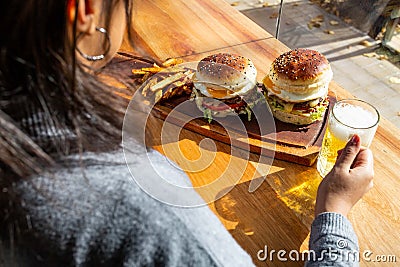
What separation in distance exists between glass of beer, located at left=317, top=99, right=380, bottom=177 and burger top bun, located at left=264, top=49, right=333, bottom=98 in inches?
5.4

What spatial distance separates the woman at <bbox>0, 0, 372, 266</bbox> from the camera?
0.61 meters

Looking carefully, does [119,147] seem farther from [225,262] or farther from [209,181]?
[209,181]

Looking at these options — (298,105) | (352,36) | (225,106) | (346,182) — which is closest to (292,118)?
(298,105)

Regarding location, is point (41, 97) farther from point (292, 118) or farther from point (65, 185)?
point (292, 118)

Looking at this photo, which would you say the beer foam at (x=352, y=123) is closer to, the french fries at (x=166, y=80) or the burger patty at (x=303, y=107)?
the burger patty at (x=303, y=107)

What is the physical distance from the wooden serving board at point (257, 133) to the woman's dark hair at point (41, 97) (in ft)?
2.14

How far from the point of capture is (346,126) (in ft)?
3.63

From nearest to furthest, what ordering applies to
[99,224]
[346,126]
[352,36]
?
[99,224] → [346,126] → [352,36]

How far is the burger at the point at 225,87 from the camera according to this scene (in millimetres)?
1328

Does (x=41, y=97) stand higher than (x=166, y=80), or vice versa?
(x=41, y=97)

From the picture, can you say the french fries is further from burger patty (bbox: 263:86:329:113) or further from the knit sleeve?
the knit sleeve

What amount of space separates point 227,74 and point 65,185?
2.56ft

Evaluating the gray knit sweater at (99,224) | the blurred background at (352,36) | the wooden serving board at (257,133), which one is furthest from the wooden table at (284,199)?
the blurred background at (352,36)

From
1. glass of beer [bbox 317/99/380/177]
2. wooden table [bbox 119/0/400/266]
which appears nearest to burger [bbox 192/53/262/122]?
wooden table [bbox 119/0/400/266]
